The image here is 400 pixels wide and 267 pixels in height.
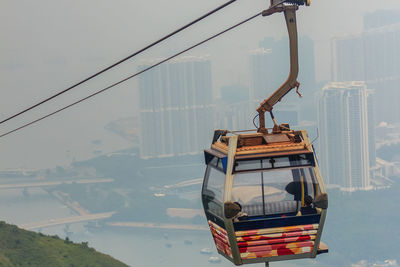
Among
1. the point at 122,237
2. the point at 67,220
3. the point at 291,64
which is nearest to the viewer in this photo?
the point at 291,64

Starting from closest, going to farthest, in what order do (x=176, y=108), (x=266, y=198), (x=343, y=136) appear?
(x=266, y=198)
(x=343, y=136)
(x=176, y=108)

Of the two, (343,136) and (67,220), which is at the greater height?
(343,136)

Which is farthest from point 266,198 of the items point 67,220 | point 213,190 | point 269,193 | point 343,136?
point 343,136

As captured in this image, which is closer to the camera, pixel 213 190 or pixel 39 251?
pixel 213 190

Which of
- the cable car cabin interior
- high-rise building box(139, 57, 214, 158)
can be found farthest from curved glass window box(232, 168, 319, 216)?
high-rise building box(139, 57, 214, 158)

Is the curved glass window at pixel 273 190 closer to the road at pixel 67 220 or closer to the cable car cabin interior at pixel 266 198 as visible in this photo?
the cable car cabin interior at pixel 266 198

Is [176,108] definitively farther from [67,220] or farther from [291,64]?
[291,64]

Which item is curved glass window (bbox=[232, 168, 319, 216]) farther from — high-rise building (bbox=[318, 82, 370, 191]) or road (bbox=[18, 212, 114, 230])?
high-rise building (bbox=[318, 82, 370, 191])
